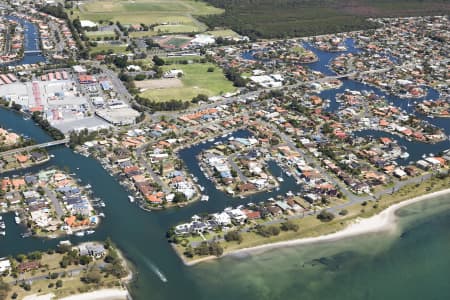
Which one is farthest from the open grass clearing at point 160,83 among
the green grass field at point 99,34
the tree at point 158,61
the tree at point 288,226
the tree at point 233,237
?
the tree at point 233,237

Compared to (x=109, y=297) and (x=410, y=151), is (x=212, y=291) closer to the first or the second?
(x=109, y=297)

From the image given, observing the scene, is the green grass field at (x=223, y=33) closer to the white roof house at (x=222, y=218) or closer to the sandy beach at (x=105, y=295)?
the white roof house at (x=222, y=218)

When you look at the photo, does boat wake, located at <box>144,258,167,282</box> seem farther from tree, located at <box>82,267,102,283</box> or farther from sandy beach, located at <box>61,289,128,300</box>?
tree, located at <box>82,267,102,283</box>

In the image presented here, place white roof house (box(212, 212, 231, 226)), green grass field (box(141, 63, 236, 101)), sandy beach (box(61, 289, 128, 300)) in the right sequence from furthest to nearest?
1. green grass field (box(141, 63, 236, 101))
2. white roof house (box(212, 212, 231, 226))
3. sandy beach (box(61, 289, 128, 300))

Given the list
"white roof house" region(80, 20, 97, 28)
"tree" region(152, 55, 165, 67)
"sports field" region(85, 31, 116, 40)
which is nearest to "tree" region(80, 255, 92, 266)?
"tree" region(152, 55, 165, 67)

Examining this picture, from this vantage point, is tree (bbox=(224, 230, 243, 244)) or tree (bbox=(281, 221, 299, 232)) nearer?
tree (bbox=(224, 230, 243, 244))

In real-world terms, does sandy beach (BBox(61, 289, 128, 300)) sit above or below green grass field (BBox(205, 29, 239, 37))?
below

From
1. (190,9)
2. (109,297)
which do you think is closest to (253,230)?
(109,297)

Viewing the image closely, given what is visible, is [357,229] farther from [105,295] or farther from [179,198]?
[105,295]

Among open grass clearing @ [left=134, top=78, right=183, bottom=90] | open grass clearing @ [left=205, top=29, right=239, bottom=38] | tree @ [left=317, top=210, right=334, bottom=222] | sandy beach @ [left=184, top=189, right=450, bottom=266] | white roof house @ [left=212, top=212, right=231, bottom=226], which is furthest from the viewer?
open grass clearing @ [left=205, top=29, right=239, bottom=38]
